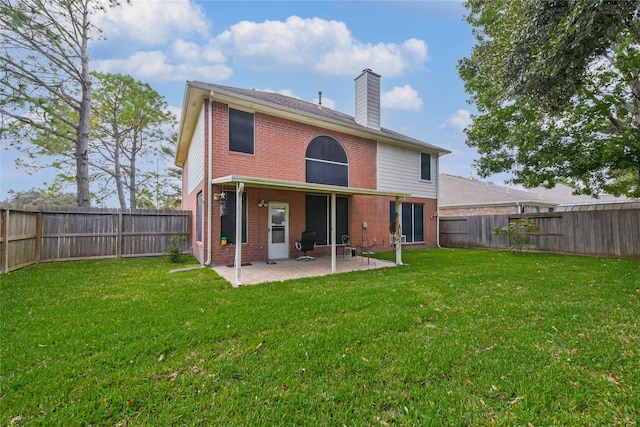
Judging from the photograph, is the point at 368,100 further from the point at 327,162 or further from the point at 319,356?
the point at 319,356

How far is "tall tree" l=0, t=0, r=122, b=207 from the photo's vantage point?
9547 millimetres

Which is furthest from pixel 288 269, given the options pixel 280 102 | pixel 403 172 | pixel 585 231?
pixel 585 231

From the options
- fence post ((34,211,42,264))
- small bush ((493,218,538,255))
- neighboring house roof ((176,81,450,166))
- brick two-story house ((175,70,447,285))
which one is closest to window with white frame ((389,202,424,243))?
brick two-story house ((175,70,447,285))

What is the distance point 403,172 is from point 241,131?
7.22 metres

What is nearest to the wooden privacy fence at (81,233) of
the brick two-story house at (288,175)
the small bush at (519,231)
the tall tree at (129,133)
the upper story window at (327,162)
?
the brick two-story house at (288,175)

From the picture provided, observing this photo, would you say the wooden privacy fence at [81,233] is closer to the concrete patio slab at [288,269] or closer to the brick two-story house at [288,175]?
the brick two-story house at [288,175]

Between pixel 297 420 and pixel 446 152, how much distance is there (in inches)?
522

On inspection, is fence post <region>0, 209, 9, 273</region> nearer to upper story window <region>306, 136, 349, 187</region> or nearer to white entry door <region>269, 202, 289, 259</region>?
white entry door <region>269, 202, 289, 259</region>

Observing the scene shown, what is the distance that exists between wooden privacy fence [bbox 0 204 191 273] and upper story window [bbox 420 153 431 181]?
34.1 feet

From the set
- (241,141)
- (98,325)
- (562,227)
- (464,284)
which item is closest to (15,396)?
(98,325)

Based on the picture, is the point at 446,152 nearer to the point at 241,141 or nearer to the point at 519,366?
the point at 241,141

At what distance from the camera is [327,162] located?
32.4 feet

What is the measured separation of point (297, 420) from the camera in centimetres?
188

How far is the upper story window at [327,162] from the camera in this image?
9.51 m
